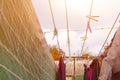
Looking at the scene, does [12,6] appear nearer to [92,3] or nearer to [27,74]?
[27,74]

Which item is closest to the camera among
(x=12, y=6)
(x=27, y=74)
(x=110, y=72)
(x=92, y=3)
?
(x=12, y=6)

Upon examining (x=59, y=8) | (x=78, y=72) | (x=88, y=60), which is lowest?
(x=78, y=72)

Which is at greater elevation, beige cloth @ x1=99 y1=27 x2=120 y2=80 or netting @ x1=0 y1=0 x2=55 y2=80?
netting @ x1=0 y1=0 x2=55 y2=80

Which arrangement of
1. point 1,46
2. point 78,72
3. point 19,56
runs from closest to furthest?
point 1,46, point 19,56, point 78,72

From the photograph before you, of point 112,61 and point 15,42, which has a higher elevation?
point 15,42

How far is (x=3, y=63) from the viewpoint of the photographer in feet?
4.32

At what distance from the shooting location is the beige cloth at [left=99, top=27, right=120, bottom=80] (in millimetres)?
2885

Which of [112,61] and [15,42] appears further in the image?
[112,61]

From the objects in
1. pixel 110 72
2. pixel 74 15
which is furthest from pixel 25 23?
pixel 74 15

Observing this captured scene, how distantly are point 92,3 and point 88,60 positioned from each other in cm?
234

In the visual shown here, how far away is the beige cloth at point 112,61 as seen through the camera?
2.88 m

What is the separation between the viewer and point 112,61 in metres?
3.12

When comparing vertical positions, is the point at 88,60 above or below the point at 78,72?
above

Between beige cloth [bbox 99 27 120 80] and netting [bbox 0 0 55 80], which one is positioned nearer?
netting [bbox 0 0 55 80]
